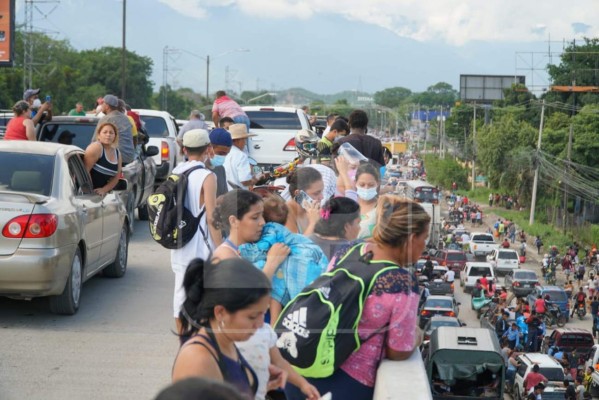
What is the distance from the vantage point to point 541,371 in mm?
28625

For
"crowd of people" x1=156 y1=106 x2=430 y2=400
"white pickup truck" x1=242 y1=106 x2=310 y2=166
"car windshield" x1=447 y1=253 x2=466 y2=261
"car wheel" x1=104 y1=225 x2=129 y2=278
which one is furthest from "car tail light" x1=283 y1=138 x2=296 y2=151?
"car windshield" x1=447 y1=253 x2=466 y2=261

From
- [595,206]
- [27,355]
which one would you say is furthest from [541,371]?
[595,206]

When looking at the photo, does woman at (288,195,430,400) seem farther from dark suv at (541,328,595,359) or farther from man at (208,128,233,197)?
dark suv at (541,328,595,359)

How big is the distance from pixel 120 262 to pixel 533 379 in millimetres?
18793

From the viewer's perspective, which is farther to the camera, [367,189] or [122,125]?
[122,125]

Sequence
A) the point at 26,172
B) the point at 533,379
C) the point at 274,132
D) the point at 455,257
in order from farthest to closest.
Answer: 1. the point at 455,257
2. the point at 533,379
3. the point at 274,132
4. the point at 26,172

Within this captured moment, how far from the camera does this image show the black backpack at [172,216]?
697 cm

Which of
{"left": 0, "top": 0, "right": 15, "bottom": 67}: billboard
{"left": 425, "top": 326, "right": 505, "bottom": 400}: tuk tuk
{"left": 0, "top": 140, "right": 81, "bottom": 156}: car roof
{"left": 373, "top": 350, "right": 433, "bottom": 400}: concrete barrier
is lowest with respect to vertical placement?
{"left": 425, "top": 326, "right": 505, "bottom": 400}: tuk tuk

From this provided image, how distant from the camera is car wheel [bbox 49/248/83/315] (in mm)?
9359

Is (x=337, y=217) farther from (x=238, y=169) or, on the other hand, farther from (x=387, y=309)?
(x=238, y=169)

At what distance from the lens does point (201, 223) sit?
7.12m

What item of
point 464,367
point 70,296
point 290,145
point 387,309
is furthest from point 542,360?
point 387,309

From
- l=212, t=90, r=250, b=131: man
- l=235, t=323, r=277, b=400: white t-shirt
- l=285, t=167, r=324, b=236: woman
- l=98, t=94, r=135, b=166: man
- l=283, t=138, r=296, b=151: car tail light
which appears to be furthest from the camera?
l=283, t=138, r=296, b=151: car tail light

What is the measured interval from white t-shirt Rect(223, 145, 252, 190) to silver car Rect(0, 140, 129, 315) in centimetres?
158
